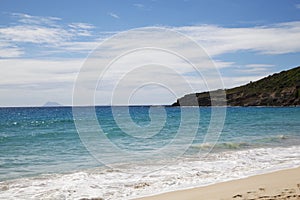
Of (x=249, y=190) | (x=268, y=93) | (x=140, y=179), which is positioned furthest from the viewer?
(x=268, y=93)

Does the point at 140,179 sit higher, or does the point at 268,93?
the point at 268,93

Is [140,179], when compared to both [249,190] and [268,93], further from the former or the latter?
[268,93]

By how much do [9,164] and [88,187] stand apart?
675cm

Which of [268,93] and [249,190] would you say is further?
[268,93]

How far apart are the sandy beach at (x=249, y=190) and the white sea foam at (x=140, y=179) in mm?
648

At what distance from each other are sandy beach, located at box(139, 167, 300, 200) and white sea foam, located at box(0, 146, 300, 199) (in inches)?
25.5

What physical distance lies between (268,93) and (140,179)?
115m

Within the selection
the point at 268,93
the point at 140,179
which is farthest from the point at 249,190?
the point at 268,93

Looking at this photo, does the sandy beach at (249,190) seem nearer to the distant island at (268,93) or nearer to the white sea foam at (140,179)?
the white sea foam at (140,179)

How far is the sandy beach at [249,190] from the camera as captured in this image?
867 centimetres

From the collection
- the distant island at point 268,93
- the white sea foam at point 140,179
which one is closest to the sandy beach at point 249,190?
the white sea foam at point 140,179

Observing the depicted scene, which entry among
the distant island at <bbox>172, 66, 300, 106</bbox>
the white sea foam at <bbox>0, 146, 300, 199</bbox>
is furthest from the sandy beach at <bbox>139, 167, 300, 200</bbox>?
the distant island at <bbox>172, 66, 300, 106</bbox>

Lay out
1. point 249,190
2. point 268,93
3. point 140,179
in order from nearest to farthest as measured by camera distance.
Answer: point 249,190 → point 140,179 → point 268,93

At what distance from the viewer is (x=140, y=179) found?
11648 millimetres
